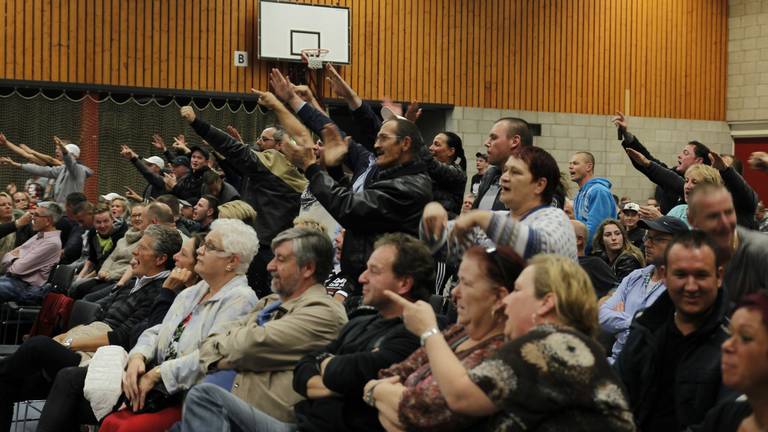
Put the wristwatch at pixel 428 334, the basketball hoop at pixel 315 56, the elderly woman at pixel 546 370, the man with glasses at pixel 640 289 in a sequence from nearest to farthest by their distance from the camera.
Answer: the elderly woman at pixel 546 370 < the wristwatch at pixel 428 334 < the man with glasses at pixel 640 289 < the basketball hoop at pixel 315 56

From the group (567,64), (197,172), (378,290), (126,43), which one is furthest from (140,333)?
(567,64)

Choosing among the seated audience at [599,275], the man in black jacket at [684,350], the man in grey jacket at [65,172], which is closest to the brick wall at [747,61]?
the man in grey jacket at [65,172]

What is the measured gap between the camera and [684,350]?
289 cm

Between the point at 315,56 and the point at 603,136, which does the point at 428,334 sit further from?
the point at 603,136

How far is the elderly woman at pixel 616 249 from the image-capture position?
5.96 metres

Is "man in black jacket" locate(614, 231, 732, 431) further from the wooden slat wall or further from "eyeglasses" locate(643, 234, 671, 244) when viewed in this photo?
the wooden slat wall

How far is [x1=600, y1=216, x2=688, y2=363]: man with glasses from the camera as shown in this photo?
13.9ft

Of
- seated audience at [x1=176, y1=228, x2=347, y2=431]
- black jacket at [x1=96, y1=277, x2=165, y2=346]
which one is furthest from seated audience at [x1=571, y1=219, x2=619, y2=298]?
black jacket at [x1=96, y1=277, x2=165, y2=346]

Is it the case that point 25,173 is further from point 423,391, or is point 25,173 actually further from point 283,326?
point 423,391

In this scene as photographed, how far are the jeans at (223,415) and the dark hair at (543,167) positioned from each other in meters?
1.28

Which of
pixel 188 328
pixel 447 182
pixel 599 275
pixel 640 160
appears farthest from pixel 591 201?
pixel 188 328

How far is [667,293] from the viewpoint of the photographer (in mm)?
3043

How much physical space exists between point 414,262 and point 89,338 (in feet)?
7.76

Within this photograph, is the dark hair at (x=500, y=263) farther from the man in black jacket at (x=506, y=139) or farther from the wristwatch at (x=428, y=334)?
the man in black jacket at (x=506, y=139)
